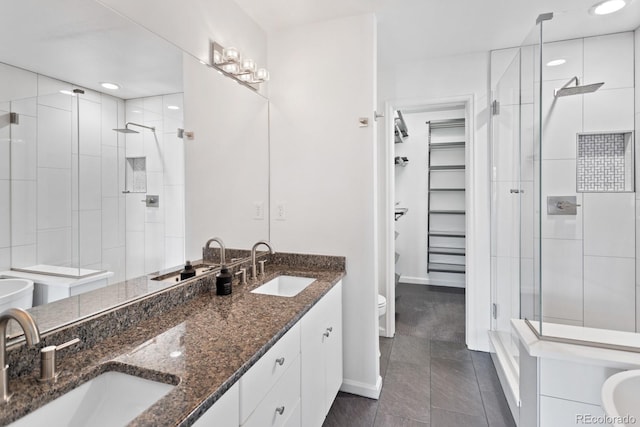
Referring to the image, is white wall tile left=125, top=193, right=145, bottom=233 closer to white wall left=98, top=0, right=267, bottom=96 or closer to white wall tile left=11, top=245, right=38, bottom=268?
white wall tile left=11, top=245, right=38, bottom=268

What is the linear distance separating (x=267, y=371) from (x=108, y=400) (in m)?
0.47

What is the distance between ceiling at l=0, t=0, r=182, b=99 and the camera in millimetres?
928

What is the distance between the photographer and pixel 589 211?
202 cm

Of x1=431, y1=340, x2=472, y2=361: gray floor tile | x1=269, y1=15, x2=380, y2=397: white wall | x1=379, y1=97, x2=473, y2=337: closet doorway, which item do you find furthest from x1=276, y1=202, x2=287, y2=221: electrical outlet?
x1=379, y1=97, x2=473, y2=337: closet doorway

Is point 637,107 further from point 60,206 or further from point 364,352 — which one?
point 60,206

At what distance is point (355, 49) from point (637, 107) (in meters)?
1.74

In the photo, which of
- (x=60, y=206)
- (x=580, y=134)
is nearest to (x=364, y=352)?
(x=60, y=206)

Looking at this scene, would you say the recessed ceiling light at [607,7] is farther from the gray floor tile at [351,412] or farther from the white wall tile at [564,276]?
the gray floor tile at [351,412]

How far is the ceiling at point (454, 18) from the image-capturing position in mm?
1790

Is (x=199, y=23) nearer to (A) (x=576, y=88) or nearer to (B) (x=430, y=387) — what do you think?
(A) (x=576, y=88)

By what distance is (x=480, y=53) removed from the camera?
104 inches

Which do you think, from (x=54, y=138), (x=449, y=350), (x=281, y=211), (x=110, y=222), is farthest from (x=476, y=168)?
(x=54, y=138)

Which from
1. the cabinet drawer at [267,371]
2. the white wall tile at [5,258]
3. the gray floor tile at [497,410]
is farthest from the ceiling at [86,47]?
the gray floor tile at [497,410]

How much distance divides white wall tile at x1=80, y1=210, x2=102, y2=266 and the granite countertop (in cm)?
29
